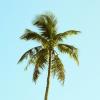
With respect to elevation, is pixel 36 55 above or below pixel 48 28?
below

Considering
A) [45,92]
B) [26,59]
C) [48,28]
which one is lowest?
[45,92]

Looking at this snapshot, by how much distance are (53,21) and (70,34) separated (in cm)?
206

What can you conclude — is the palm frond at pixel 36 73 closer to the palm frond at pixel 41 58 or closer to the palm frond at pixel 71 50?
the palm frond at pixel 41 58

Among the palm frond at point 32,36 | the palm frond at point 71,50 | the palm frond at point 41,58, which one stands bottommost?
the palm frond at point 41,58

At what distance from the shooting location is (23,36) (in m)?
47.5

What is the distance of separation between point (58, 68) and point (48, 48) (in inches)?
80.6

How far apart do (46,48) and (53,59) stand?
1.18 meters

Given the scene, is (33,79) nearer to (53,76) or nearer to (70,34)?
(53,76)

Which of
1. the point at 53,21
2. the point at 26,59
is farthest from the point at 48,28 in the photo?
the point at 26,59

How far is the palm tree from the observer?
46.3 m

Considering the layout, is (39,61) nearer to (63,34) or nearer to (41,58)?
→ (41,58)

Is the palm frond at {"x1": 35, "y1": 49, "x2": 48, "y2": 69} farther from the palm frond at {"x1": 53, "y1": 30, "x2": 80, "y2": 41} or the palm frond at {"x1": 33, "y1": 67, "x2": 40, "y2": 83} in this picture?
the palm frond at {"x1": 53, "y1": 30, "x2": 80, "y2": 41}

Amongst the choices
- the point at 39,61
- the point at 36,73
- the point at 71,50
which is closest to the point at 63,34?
the point at 71,50

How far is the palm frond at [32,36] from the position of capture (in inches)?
1856
